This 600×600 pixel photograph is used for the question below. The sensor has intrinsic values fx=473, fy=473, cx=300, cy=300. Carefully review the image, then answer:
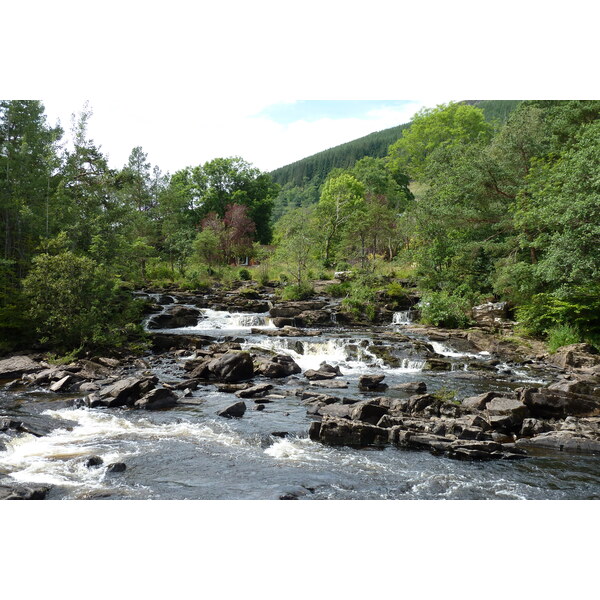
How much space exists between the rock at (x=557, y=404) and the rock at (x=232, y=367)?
673 centimetres

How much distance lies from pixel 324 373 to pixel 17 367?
7975 mm

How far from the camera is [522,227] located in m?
17.7

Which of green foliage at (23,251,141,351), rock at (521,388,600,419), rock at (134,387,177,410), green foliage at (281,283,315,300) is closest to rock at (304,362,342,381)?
rock at (134,387,177,410)

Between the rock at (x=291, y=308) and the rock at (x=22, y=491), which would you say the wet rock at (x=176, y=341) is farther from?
the rock at (x=22, y=491)

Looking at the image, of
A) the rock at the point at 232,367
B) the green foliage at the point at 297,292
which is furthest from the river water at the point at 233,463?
the green foliage at the point at 297,292

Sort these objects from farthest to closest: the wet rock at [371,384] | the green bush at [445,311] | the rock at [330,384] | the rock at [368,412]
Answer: the green bush at [445,311]
the rock at [330,384]
the wet rock at [371,384]
the rock at [368,412]

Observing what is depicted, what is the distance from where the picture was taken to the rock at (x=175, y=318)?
64.2 ft

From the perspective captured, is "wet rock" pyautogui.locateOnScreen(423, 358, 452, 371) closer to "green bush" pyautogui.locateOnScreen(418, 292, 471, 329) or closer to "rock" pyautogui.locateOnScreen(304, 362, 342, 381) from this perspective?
"rock" pyautogui.locateOnScreen(304, 362, 342, 381)

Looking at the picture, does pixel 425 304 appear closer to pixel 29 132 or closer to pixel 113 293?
pixel 113 293

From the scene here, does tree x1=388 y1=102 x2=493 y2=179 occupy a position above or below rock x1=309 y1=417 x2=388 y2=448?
above

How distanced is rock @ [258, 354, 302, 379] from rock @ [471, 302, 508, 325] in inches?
346

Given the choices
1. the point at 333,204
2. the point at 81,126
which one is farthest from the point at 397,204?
the point at 81,126

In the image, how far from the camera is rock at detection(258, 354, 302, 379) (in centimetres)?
1284

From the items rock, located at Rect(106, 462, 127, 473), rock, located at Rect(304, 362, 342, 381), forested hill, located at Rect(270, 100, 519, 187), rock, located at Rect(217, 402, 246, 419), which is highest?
forested hill, located at Rect(270, 100, 519, 187)
